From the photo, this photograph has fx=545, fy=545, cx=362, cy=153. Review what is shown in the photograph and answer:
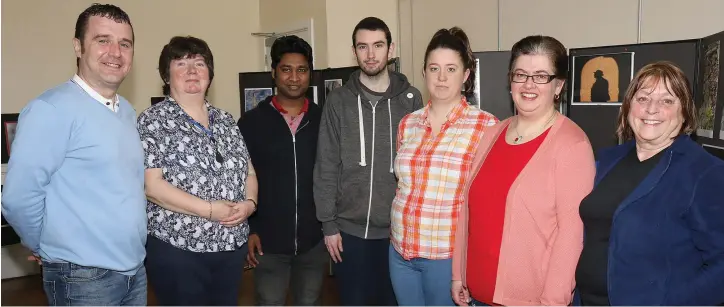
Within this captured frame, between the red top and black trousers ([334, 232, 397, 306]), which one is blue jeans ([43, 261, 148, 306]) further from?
the red top

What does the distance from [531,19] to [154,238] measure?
3.27 m

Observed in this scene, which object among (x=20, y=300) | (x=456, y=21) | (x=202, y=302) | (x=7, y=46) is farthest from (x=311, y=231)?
(x=7, y=46)

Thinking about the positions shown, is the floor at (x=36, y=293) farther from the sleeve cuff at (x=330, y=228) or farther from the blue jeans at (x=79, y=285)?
the blue jeans at (x=79, y=285)

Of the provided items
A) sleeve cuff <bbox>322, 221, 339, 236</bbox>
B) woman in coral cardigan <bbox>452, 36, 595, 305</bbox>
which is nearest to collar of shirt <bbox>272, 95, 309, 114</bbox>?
sleeve cuff <bbox>322, 221, 339, 236</bbox>

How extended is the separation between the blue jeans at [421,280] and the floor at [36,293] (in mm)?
2125

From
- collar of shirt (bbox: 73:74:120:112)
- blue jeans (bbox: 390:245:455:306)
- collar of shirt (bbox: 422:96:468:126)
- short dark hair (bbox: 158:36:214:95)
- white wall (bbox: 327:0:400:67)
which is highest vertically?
white wall (bbox: 327:0:400:67)

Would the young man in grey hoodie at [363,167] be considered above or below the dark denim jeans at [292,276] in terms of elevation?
above

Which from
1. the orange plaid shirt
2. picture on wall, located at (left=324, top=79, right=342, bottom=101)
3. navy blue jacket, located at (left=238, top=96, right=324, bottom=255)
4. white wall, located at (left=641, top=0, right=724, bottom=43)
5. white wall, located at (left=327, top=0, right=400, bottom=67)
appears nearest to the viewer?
the orange plaid shirt

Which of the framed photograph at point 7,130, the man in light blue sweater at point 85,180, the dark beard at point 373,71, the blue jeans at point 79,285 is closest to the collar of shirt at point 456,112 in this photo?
the dark beard at point 373,71

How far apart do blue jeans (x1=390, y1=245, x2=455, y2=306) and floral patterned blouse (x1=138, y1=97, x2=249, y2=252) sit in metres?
0.72

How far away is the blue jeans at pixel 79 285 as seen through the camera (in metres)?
1.90

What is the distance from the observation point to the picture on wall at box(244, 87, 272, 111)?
4.89 meters

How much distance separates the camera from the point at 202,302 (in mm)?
2277

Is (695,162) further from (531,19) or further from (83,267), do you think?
(531,19)
